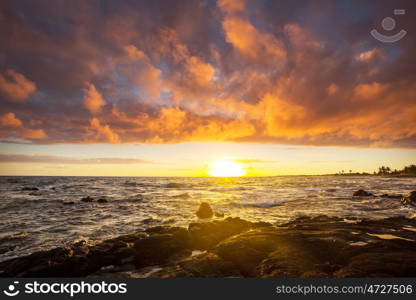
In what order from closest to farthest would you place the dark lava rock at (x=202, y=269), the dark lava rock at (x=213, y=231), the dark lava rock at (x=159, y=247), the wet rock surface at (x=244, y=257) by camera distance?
the wet rock surface at (x=244, y=257), the dark lava rock at (x=202, y=269), the dark lava rock at (x=159, y=247), the dark lava rock at (x=213, y=231)

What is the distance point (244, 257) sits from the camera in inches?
309

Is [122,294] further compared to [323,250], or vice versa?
[323,250]

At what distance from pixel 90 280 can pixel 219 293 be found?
286 centimetres

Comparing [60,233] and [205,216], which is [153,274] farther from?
[205,216]

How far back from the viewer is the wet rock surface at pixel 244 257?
6.50 metres

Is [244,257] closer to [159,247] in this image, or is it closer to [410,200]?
[159,247]

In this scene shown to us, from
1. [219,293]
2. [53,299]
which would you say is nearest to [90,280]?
[53,299]

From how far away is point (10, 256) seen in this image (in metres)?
10.0
